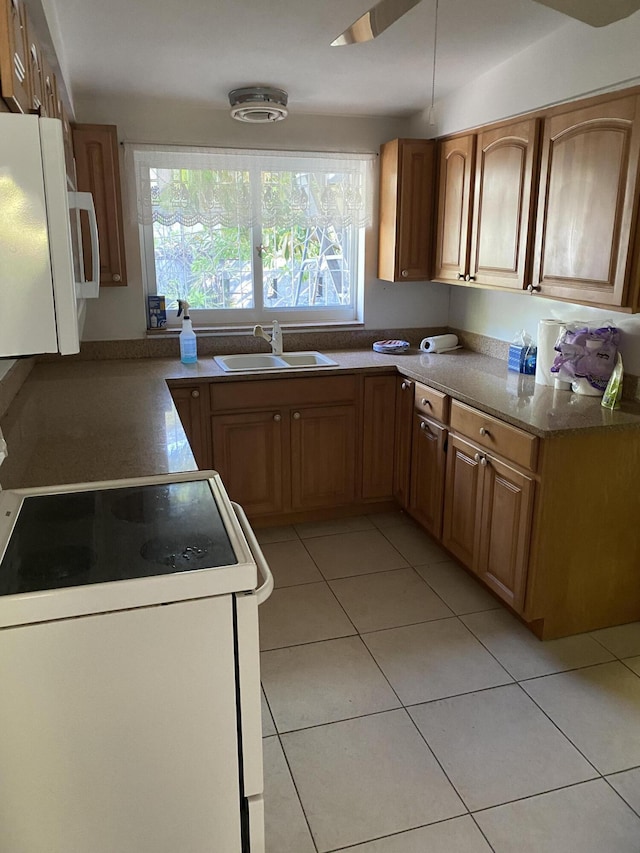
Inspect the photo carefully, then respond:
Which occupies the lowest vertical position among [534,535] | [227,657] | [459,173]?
[534,535]

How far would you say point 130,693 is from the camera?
3.84ft

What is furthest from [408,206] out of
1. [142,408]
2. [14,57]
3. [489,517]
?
[14,57]

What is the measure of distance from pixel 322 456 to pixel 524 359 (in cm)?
113

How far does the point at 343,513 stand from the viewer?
12.1 ft

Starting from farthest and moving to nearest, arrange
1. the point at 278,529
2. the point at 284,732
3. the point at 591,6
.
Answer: the point at 278,529 → the point at 284,732 → the point at 591,6

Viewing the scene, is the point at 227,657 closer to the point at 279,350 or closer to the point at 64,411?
the point at 64,411

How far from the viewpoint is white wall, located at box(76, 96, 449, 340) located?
3369 mm

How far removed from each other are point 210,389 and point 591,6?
224 cm

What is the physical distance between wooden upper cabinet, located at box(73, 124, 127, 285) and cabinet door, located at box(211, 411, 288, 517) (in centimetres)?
95

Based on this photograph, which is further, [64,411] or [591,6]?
[64,411]

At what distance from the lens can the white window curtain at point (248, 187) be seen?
348cm

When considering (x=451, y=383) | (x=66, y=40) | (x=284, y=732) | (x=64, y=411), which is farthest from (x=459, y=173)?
(x=284, y=732)

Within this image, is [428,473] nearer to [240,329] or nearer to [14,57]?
[240,329]

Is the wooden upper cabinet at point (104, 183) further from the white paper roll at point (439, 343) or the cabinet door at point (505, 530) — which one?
the cabinet door at point (505, 530)
